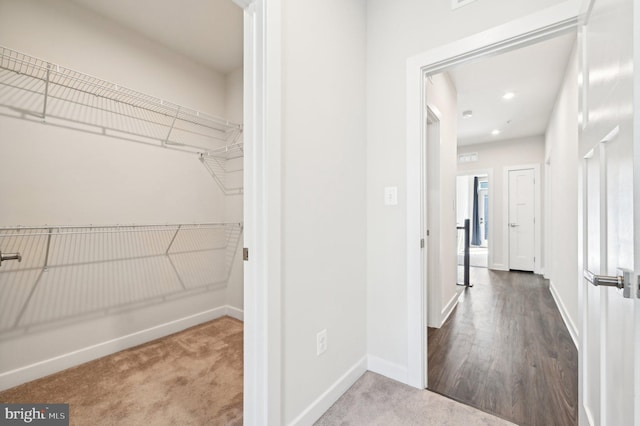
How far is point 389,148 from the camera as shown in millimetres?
1846

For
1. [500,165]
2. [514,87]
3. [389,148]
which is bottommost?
[389,148]

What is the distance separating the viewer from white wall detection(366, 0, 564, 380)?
173 cm

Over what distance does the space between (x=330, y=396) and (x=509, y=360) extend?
59.2 inches

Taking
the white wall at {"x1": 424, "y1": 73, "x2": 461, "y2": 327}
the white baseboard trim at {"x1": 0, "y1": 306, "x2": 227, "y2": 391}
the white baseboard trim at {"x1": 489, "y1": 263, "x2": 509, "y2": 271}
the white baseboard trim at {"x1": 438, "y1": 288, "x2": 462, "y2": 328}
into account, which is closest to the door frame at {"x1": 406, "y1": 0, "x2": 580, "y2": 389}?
the white wall at {"x1": 424, "y1": 73, "x2": 461, "y2": 327}

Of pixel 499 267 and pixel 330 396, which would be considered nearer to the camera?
pixel 330 396

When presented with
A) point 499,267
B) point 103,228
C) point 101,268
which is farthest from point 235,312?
point 499,267

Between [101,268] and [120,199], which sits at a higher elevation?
[120,199]

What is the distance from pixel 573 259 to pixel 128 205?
4004mm

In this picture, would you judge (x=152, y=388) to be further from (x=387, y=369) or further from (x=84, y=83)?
(x=84, y=83)

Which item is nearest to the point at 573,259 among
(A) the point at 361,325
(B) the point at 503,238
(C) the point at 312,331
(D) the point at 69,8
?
(A) the point at 361,325

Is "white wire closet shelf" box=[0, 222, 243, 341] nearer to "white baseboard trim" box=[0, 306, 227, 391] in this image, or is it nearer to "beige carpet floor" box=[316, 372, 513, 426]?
"white baseboard trim" box=[0, 306, 227, 391]

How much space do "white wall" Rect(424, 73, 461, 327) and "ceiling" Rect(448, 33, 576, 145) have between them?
0.32 metres

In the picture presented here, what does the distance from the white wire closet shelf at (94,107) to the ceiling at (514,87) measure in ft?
8.53

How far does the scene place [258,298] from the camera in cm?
119
